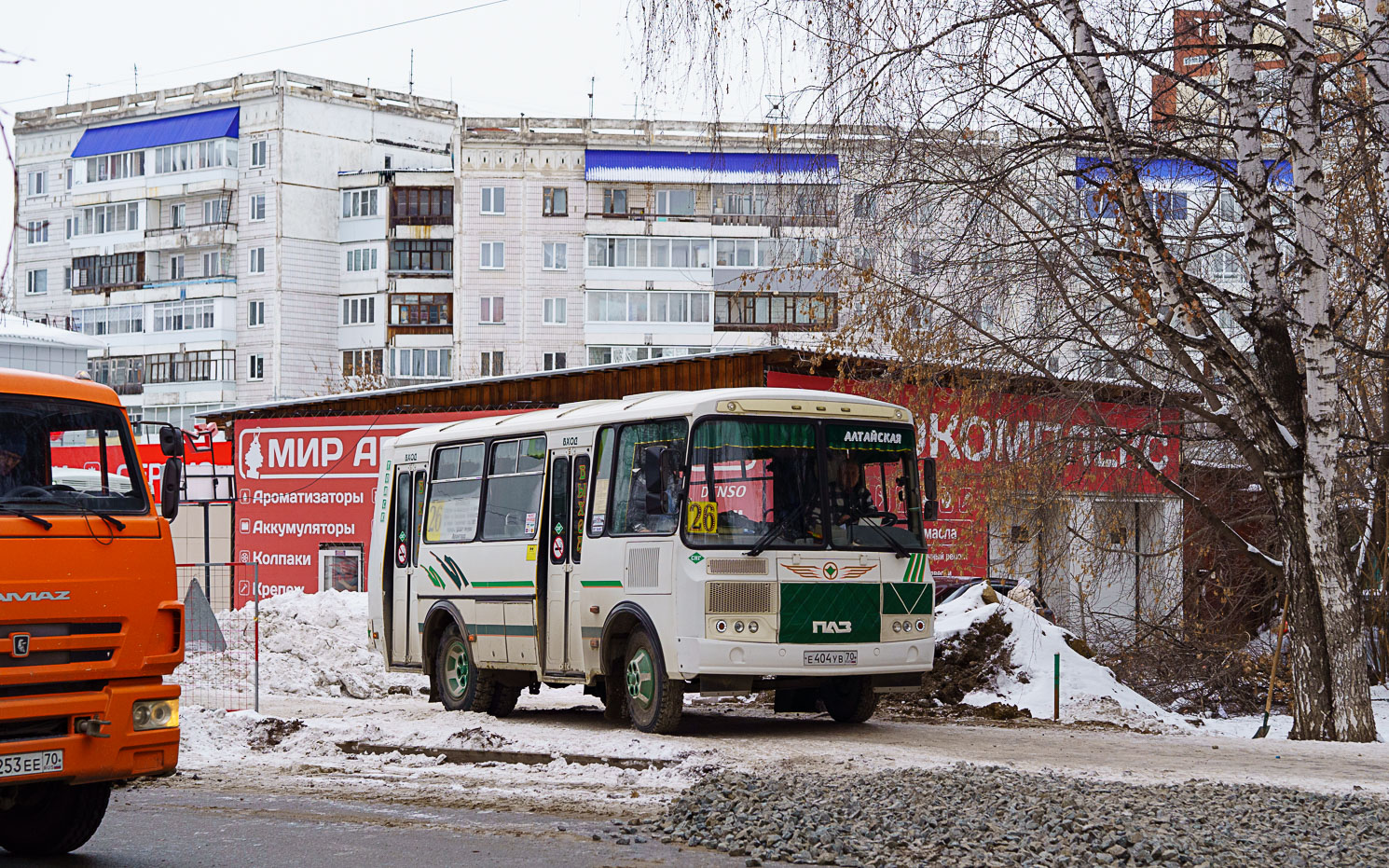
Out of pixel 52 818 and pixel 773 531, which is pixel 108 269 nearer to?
pixel 773 531

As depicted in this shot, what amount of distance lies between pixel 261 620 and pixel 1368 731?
1518cm

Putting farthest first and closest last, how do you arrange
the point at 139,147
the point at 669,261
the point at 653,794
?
the point at 139,147, the point at 669,261, the point at 653,794

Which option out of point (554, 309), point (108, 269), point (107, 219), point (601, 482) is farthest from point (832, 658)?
point (107, 219)

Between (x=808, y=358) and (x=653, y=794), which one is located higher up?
(x=808, y=358)

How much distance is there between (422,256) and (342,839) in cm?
6768

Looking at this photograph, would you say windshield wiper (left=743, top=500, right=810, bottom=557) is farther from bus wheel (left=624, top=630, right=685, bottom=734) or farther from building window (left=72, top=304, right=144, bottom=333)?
building window (left=72, top=304, right=144, bottom=333)

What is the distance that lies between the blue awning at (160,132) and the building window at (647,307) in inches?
825

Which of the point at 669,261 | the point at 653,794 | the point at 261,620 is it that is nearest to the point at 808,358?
the point at 261,620

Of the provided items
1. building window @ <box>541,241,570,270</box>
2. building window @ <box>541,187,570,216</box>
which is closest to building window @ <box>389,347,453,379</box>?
building window @ <box>541,241,570,270</box>

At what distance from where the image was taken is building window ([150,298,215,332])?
78.1 m

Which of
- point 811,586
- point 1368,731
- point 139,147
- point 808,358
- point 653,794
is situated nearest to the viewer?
point 653,794

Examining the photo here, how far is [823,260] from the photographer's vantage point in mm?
17438

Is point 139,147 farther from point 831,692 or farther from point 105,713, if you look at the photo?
point 105,713

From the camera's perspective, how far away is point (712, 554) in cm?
1436
